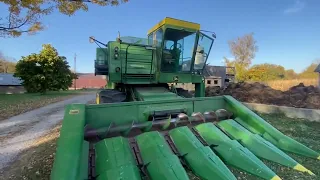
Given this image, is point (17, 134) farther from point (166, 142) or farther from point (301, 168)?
point (301, 168)

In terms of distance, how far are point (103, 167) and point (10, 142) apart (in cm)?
423

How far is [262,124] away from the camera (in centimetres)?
375

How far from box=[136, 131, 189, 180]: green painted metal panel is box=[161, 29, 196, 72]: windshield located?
3288 millimetres

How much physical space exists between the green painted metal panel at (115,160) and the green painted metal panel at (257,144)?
154 cm

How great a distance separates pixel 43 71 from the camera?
24.2m

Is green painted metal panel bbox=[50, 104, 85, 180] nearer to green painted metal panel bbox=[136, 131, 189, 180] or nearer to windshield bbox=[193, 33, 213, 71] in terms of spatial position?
green painted metal panel bbox=[136, 131, 189, 180]

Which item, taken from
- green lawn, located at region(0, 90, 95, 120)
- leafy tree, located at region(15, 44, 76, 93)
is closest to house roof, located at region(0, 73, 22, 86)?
leafy tree, located at region(15, 44, 76, 93)

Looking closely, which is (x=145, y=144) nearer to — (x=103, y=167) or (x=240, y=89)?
(x=103, y=167)

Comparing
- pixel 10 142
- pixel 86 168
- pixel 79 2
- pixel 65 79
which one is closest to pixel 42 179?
pixel 86 168

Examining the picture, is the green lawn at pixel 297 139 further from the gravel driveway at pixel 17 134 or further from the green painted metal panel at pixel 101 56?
the green painted metal panel at pixel 101 56

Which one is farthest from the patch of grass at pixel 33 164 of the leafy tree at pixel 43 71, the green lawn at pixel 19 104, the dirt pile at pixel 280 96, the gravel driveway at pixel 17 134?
the leafy tree at pixel 43 71

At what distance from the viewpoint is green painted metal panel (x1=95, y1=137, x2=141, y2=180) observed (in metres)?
2.46

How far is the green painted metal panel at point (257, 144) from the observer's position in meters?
3.07

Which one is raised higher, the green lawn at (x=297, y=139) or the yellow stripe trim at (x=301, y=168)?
the yellow stripe trim at (x=301, y=168)
